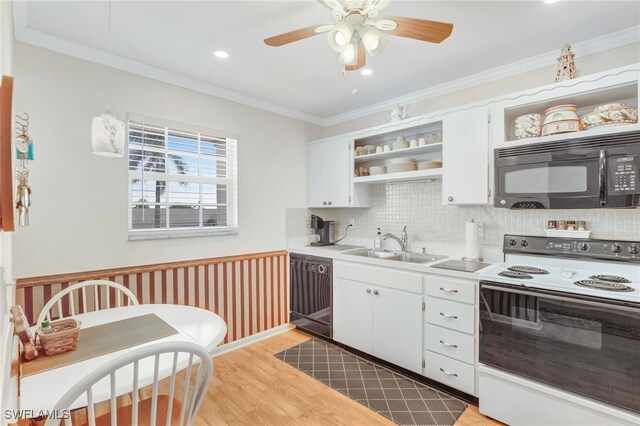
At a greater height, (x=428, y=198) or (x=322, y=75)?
(x=322, y=75)

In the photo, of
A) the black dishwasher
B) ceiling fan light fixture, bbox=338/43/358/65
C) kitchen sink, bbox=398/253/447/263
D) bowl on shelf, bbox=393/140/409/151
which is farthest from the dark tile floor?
ceiling fan light fixture, bbox=338/43/358/65

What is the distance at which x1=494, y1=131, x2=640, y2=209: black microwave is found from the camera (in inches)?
70.9

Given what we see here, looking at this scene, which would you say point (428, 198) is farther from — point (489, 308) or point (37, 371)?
point (37, 371)

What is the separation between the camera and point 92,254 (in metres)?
2.24

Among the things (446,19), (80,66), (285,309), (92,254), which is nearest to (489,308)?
(446,19)

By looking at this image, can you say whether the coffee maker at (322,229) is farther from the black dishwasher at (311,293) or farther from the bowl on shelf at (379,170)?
the bowl on shelf at (379,170)

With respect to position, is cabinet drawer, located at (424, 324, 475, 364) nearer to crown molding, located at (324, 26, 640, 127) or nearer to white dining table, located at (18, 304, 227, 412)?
white dining table, located at (18, 304, 227, 412)

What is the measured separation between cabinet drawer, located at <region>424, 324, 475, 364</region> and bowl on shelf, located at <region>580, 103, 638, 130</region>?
5.22 feet

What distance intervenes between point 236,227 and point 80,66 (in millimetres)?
1729

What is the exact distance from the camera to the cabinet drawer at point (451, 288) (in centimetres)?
212

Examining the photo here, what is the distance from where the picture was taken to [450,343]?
2207mm

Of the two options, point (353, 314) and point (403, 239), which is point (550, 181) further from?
point (353, 314)

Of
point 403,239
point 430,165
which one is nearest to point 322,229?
point 403,239

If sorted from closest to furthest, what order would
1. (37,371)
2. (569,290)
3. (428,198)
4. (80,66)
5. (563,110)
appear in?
(37,371) < (569,290) < (563,110) < (80,66) < (428,198)
